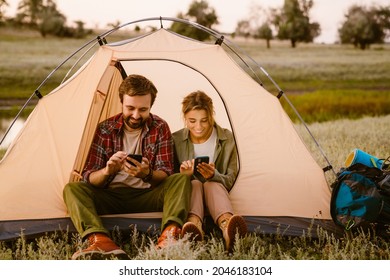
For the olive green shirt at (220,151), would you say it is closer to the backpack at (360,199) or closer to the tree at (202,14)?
the backpack at (360,199)

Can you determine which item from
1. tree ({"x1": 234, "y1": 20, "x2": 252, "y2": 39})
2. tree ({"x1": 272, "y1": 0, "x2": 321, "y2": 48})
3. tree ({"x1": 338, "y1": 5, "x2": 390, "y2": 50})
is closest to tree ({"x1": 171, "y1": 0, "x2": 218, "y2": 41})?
tree ({"x1": 272, "y1": 0, "x2": 321, "y2": 48})

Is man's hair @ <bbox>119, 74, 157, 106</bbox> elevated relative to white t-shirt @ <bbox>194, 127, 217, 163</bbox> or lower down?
elevated

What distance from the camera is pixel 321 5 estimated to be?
1338 cm

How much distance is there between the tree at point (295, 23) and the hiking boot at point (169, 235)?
11025 millimetres

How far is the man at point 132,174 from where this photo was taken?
3799 millimetres

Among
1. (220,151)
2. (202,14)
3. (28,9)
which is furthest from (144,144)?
(28,9)

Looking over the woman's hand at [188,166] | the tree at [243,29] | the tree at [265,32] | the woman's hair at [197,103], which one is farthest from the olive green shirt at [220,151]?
the tree at [265,32]

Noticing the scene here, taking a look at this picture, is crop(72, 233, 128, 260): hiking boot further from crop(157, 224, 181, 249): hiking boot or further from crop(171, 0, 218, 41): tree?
crop(171, 0, 218, 41): tree

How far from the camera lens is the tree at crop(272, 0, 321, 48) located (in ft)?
47.7

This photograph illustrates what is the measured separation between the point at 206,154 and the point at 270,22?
1289 centimetres

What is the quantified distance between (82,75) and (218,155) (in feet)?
3.95

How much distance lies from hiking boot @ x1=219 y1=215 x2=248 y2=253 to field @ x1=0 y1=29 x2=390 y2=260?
0.05 m

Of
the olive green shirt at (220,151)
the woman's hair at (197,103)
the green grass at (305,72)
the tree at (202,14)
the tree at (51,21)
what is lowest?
the olive green shirt at (220,151)
